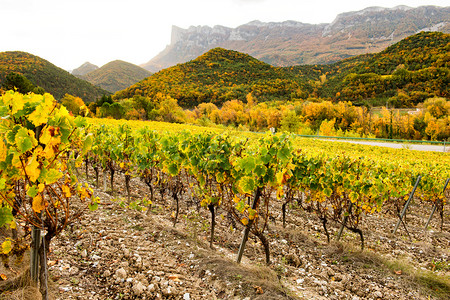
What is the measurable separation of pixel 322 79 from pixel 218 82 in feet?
113

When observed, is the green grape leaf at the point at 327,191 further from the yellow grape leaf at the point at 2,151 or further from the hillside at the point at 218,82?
the hillside at the point at 218,82

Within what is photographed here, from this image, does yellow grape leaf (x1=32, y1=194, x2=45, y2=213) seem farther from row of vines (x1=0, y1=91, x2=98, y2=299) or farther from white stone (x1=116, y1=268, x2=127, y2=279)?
white stone (x1=116, y1=268, x2=127, y2=279)

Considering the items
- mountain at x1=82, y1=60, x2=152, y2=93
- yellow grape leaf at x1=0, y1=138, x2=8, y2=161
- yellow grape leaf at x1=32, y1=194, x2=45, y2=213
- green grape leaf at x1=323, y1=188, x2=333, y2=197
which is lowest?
green grape leaf at x1=323, y1=188, x2=333, y2=197

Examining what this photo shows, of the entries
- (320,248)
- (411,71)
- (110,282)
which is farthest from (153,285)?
(411,71)

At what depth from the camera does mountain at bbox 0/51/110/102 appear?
58.0 meters

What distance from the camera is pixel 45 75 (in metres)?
61.0

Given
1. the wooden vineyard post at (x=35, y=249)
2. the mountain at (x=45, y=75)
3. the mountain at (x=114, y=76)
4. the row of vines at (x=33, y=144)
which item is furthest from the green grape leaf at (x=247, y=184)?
the mountain at (x=114, y=76)

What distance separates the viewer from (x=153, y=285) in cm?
257

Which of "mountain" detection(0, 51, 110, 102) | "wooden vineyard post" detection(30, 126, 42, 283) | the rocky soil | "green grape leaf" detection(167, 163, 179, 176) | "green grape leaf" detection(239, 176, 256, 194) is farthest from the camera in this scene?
"mountain" detection(0, 51, 110, 102)

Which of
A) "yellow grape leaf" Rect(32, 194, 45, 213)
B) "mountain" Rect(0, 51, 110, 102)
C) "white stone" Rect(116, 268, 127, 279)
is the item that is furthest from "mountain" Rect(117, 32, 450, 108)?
"yellow grape leaf" Rect(32, 194, 45, 213)

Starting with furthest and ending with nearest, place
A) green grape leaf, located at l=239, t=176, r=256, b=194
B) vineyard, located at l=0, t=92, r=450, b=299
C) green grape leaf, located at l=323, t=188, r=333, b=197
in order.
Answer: green grape leaf, located at l=323, t=188, r=333, b=197
green grape leaf, located at l=239, t=176, r=256, b=194
vineyard, located at l=0, t=92, r=450, b=299

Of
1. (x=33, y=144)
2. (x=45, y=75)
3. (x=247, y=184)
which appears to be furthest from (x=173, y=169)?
(x=45, y=75)

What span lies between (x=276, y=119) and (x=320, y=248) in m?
35.7

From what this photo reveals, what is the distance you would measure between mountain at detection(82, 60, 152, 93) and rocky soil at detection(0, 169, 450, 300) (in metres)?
121
